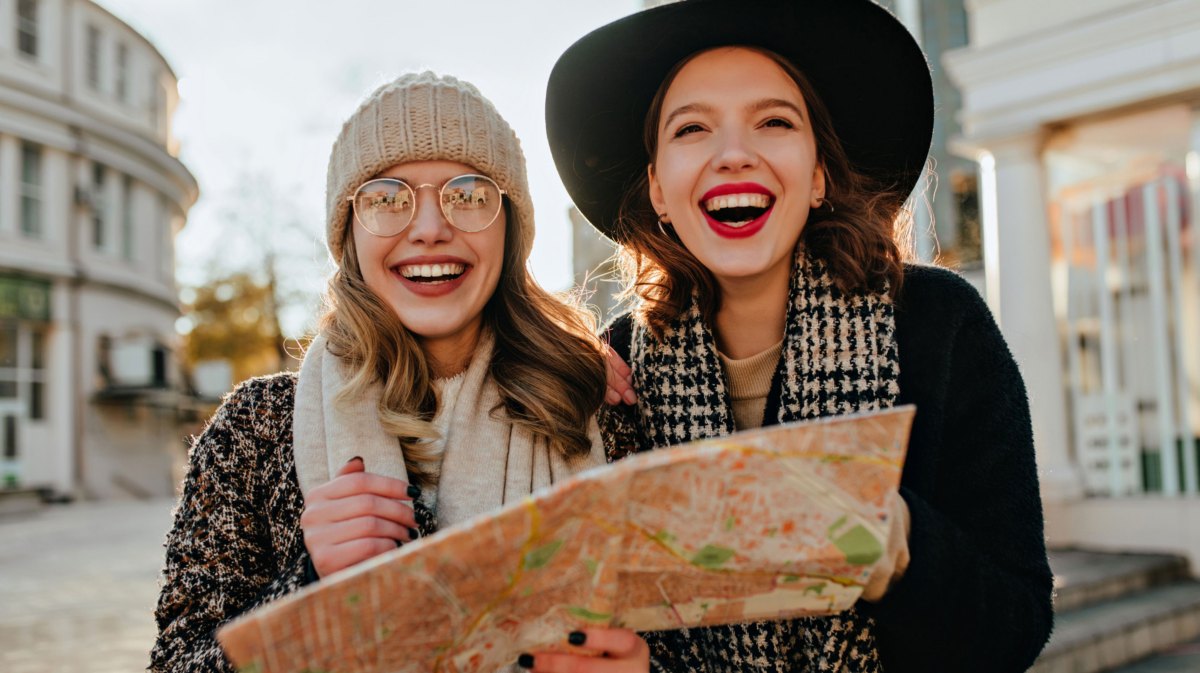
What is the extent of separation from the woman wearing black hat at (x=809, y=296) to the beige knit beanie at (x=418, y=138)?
33 cm

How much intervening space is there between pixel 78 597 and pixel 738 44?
274 inches

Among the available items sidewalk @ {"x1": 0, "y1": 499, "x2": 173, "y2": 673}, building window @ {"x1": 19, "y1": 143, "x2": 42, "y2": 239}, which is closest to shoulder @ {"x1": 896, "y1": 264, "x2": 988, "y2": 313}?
sidewalk @ {"x1": 0, "y1": 499, "x2": 173, "y2": 673}

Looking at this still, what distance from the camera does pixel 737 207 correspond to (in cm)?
197

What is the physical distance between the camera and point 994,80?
725 centimetres

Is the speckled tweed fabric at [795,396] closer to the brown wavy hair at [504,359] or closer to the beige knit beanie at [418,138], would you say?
the brown wavy hair at [504,359]

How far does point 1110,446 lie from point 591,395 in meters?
6.17

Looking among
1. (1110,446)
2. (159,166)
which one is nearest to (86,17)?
(159,166)

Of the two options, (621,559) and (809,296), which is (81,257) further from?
(621,559)

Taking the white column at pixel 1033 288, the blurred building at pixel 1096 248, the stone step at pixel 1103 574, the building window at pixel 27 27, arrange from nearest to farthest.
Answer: the stone step at pixel 1103 574
the blurred building at pixel 1096 248
the white column at pixel 1033 288
the building window at pixel 27 27

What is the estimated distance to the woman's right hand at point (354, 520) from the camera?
1587mm

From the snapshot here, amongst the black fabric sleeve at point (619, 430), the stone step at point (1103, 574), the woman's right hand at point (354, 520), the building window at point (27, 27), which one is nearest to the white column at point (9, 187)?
the building window at point (27, 27)

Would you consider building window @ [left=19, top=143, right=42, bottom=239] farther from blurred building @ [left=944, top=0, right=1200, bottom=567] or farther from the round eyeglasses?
the round eyeglasses

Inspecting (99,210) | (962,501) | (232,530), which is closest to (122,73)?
(99,210)

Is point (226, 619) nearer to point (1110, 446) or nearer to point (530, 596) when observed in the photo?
point (530, 596)
